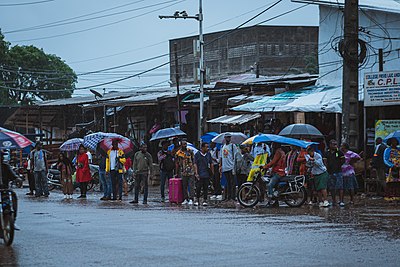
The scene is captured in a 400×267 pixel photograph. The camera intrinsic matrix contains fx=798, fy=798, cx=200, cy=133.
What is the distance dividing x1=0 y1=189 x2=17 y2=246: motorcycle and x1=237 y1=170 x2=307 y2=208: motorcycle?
9372mm

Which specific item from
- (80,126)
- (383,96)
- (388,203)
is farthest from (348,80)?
(80,126)

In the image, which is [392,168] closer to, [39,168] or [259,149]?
[259,149]

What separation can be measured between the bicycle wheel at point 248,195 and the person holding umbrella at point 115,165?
17.0 feet

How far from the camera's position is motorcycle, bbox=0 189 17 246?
12.4m

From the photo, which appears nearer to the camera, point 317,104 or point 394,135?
point 394,135

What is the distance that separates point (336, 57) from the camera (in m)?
30.8

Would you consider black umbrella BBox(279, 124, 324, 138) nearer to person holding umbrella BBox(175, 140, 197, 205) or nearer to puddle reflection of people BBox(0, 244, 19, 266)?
person holding umbrella BBox(175, 140, 197, 205)

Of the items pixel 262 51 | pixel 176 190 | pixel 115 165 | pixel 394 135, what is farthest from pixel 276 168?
pixel 262 51

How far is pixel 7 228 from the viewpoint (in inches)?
494

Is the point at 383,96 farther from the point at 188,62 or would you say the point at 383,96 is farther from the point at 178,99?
the point at 188,62

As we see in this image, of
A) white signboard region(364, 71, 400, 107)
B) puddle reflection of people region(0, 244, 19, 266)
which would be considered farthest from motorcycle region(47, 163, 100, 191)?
puddle reflection of people region(0, 244, 19, 266)

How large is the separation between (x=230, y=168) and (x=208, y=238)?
10736 millimetres

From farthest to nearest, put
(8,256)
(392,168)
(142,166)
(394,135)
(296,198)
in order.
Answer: (142,166)
(394,135)
(392,168)
(296,198)
(8,256)

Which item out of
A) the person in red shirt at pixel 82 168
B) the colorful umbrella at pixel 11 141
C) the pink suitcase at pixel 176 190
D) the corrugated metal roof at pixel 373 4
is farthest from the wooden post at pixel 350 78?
the colorful umbrella at pixel 11 141
